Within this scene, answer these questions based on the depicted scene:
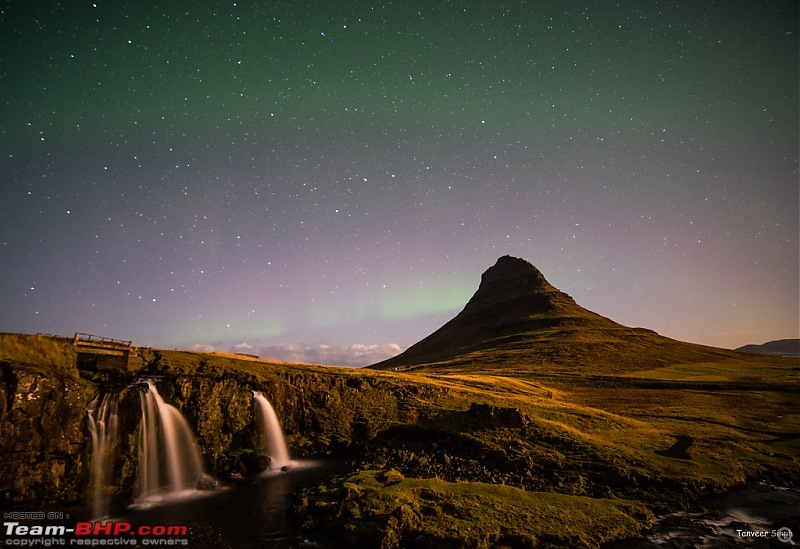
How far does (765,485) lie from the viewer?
118 ft

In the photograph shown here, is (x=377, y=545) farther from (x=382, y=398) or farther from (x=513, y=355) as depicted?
(x=513, y=355)

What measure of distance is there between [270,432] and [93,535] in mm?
19673

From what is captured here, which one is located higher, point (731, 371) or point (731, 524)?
point (731, 524)

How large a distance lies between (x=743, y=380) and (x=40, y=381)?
444ft

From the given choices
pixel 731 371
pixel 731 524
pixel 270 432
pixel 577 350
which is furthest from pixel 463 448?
pixel 577 350

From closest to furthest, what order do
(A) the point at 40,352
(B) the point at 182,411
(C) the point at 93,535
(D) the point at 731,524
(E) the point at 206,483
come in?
(C) the point at 93,535 < (D) the point at 731,524 < (A) the point at 40,352 < (E) the point at 206,483 < (B) the point at 182,411

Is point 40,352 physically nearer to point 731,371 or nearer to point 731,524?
point 731,524

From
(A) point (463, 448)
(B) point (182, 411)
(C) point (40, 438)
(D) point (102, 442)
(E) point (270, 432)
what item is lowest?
(A) point (463, 448)

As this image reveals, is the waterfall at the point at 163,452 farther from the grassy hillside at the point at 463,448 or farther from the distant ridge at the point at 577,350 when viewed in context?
the distant ridge at the point at 577,350

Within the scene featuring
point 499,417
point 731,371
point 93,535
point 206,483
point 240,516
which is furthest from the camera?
point 731,371

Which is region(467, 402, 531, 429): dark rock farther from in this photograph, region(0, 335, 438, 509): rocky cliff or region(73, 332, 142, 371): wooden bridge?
region(73, 332, 142, 371): wooden bridge

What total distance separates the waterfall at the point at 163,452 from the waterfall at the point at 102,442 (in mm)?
2157

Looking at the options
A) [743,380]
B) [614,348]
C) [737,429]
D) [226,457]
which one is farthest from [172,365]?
[614,348]

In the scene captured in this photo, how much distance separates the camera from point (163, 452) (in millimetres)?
35219
